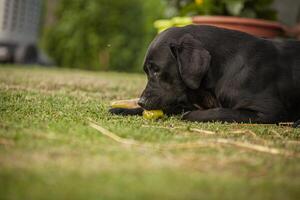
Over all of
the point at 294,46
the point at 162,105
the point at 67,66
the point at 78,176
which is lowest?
the point at 67,66

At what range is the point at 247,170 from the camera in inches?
59.2

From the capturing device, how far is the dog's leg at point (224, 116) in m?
2.60

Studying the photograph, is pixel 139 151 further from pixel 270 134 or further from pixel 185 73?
pixel 185 73

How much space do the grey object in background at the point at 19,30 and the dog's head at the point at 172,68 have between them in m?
4.90

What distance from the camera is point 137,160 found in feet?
5.04

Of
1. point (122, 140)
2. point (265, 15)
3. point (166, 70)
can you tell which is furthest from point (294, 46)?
point (265, 15)

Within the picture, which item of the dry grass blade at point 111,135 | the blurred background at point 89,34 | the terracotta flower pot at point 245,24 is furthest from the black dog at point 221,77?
the blurred background at point 89,34

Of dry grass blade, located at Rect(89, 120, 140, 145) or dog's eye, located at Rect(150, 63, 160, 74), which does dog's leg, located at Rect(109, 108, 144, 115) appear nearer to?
dog's eye, located at Rect(150, 63, 160, 74)

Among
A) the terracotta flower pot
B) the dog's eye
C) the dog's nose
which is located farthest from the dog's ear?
the terracotta flower pot

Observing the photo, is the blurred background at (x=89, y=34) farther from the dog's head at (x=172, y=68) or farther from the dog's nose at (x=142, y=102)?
the dog's nose at (x=142, y=102)

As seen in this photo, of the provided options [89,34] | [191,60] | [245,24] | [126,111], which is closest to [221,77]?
[191,60]

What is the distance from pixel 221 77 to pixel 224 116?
0.25 m

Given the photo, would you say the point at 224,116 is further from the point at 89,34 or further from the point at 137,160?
the point at 89,34

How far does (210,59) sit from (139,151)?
116 centimetres
